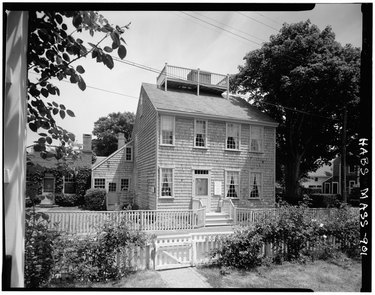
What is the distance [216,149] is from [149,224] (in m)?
4.95

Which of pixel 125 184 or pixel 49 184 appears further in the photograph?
pixel 49 184

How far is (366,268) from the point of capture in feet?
9.27

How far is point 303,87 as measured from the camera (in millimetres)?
12773

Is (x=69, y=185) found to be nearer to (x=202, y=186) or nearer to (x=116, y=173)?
(x=116, y=173)

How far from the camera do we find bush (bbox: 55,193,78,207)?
54.4 ft

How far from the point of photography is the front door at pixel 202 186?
11.4 meters

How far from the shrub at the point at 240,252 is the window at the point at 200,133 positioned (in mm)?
7619

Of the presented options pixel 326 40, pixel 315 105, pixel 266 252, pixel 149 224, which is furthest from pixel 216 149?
pixel 326 40

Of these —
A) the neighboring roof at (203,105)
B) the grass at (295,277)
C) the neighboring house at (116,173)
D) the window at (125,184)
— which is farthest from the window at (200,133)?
the grass at (295,277)

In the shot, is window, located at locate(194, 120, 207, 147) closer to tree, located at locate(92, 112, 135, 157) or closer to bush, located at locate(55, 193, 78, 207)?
bush, located at locate(55, 193, 78, 207)

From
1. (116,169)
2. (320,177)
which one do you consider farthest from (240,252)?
(320,177)

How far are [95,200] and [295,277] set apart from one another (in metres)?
12.7

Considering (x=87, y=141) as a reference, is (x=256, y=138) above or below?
below

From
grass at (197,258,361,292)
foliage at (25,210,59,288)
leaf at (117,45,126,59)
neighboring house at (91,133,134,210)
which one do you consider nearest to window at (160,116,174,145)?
neighboring house at (91,133,134,210)
